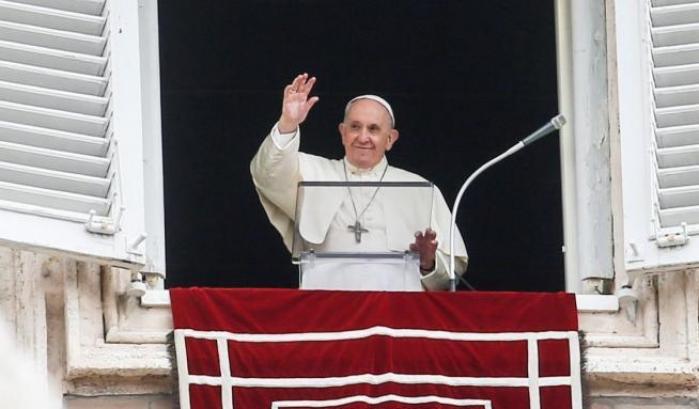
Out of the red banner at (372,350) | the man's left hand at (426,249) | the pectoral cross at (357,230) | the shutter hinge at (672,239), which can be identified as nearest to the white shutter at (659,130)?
the shutter hinge at (672,239)

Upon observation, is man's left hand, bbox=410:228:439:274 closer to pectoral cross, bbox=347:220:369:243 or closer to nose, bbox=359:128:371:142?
pectoral cross, bbox=347:220:369:243

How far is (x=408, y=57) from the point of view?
48.3 ft

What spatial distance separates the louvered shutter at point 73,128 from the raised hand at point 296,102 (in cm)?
49

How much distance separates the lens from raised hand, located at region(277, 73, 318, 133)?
484 inches

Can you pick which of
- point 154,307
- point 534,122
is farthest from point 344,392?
point 534,122

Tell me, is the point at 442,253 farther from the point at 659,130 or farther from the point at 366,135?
the point at 659,130

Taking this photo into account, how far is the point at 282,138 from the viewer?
12.5 metres

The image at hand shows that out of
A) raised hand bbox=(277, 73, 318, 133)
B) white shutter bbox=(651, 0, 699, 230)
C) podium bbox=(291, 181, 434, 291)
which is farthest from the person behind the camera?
podium bbox=(291, 181, 434, 291)

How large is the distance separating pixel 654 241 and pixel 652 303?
8.9 inches

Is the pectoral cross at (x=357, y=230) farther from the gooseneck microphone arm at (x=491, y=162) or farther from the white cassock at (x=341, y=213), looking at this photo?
the gooseneck microphone arm at (x=491, y=162)

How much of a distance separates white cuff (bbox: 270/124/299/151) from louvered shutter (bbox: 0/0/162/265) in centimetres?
53

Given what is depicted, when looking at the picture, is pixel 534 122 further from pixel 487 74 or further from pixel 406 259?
pixel 406 259

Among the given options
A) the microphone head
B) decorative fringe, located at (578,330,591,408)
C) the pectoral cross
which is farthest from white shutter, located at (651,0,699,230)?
the pectoral cross

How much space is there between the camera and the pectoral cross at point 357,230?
1245cm
